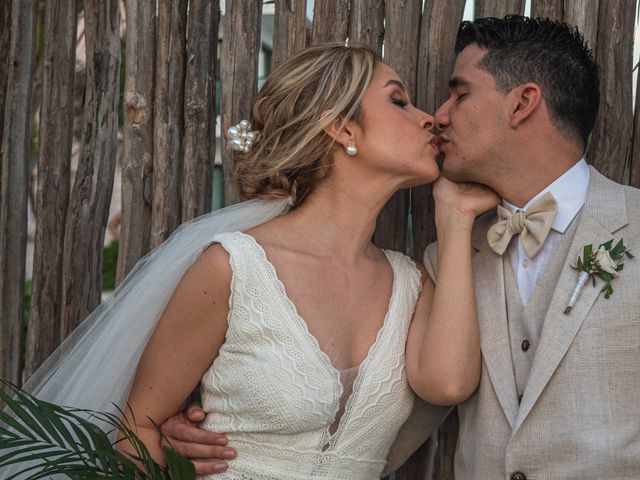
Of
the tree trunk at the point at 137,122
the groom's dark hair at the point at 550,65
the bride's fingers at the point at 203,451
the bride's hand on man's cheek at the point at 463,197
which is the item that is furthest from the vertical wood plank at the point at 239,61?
the bride's fingers at the point at 203,451

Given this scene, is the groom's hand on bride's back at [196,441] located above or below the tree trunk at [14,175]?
below

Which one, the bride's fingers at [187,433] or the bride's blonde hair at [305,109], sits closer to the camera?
the bride's fingers at [187,433]

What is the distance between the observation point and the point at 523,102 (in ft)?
10.2

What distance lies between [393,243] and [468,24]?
2.87ft

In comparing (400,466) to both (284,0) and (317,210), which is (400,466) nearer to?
(317,210)

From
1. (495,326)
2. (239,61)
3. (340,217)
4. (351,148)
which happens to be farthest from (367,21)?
(495,326)

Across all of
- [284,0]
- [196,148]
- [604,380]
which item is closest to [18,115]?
[196,148]

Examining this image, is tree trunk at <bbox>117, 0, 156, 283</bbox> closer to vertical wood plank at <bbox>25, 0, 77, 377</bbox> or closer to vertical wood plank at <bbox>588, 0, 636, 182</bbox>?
vertical wood plank at <bbox>25, 0, 77, 377</bbox>

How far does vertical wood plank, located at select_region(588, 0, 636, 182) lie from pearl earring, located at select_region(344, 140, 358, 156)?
2.97ft

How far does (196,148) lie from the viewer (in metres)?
3.55

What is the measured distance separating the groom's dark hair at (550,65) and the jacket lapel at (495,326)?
0.53m

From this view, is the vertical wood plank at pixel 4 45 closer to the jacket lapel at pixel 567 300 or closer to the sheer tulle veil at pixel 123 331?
the sheer tulle veil at pixel 123 331

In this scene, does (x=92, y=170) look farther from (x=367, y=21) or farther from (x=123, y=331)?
(x=367, y=21)

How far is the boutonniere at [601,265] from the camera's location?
2.76 m
